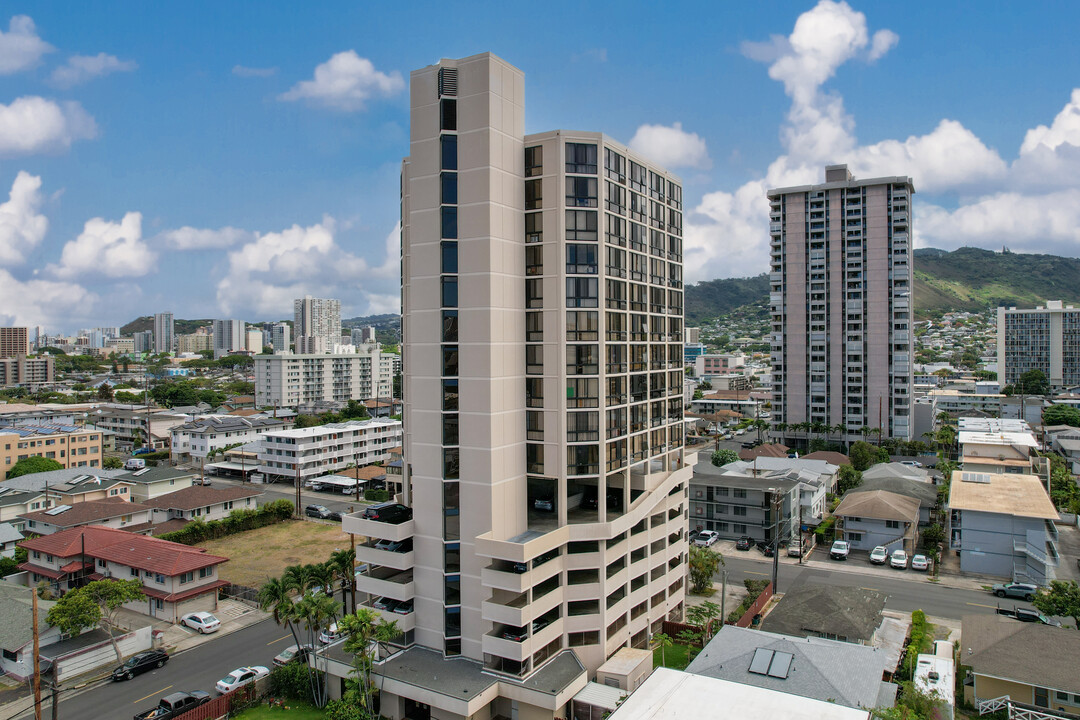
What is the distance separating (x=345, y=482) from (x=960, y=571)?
6179 centimetres

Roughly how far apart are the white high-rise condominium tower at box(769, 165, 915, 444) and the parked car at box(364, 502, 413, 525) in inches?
3080

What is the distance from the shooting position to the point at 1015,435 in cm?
7900

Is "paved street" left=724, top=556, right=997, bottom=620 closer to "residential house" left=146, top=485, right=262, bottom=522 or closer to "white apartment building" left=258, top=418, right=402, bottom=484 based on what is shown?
"residential house" left=146, top=485, right=262, bottom=522

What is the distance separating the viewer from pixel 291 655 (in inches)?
1348

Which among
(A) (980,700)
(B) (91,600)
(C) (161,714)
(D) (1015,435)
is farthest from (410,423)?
(D) (1015,435)

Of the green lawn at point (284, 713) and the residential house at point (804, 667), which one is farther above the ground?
the residential house at point (804, 667)

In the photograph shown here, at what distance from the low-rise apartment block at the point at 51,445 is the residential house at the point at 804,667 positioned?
82807mm

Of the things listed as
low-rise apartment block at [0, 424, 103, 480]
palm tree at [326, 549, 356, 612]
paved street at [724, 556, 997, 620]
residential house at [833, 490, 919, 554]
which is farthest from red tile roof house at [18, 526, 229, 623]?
residential house at [833, 490, 919, 554]

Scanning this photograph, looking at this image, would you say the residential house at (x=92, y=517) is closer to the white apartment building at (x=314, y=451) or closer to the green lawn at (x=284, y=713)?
the white apartment building at (x=314, y=451)

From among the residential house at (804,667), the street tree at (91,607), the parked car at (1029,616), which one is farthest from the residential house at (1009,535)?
the street tree at (91,607)

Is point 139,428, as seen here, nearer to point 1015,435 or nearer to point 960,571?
point 960,571

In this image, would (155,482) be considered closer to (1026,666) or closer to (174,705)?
(174,705)

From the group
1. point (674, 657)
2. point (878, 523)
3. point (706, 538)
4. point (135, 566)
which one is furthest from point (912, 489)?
point (135, 566)

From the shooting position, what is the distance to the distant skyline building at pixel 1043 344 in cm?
15275
